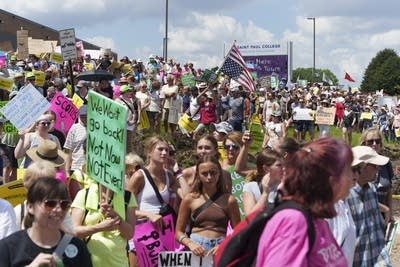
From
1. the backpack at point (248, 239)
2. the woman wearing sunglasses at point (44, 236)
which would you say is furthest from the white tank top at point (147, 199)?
the backpack at point (248, 239)

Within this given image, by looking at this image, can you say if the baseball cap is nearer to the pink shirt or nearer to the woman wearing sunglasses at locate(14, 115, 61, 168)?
the pink shirt

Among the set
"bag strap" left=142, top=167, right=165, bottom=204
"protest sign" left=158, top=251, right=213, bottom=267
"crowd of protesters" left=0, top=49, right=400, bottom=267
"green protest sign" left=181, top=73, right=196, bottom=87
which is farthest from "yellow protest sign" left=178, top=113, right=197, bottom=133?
"protest sign" left=158, top=251, right=213, bottom=267

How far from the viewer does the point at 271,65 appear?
50.0 meters

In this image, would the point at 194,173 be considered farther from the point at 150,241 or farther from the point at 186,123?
the point at 186,123

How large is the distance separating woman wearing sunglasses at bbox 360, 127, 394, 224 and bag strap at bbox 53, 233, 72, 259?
3.64 meters

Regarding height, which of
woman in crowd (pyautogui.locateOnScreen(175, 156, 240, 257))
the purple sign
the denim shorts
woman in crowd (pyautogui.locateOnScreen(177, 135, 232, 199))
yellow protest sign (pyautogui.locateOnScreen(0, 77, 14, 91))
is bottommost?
the denim shorts

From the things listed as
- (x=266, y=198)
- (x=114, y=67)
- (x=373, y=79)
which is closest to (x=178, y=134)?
(x=114, y=67)

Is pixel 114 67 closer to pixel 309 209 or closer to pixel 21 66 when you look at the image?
pixel 21 66

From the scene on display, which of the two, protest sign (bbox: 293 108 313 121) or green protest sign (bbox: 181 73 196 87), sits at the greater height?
green protest sign (bbox: 181 73 196 87)

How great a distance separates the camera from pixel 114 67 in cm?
2053

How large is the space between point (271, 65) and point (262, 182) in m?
44.8

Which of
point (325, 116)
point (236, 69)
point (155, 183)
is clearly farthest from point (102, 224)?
point (325, 116)

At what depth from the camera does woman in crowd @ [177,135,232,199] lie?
20.2ft

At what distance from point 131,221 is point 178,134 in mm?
13371
